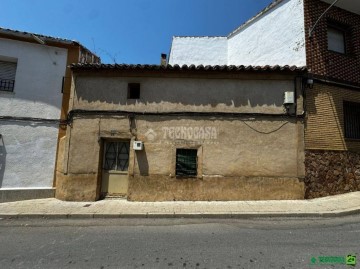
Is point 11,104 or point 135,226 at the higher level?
point 11,104

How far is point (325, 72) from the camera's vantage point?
8.77 metres

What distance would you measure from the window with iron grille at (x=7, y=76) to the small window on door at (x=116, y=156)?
4110 millimetres

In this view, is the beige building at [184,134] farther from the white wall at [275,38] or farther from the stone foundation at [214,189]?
the white wall at [275,38]

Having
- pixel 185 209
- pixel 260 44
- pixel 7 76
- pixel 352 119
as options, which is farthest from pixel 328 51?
pixel 7 76

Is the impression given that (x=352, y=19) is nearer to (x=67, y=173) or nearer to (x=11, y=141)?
(x=67, y=173)

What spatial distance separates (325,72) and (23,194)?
11115 mm

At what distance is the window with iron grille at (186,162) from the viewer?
323 inches

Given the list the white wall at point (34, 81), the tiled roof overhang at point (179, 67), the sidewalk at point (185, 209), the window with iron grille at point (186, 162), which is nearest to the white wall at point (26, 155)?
the white wall at point (34, 81)

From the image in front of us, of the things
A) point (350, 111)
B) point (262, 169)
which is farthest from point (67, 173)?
point (350, 111)

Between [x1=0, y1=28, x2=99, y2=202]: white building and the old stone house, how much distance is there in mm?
8244

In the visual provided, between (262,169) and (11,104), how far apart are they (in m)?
8.77

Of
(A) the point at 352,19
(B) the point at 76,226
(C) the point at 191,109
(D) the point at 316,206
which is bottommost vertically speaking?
(B) the point at 76,226

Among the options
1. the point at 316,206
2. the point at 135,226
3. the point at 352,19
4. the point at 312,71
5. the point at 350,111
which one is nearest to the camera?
the point at 135,226

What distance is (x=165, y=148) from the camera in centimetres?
825
